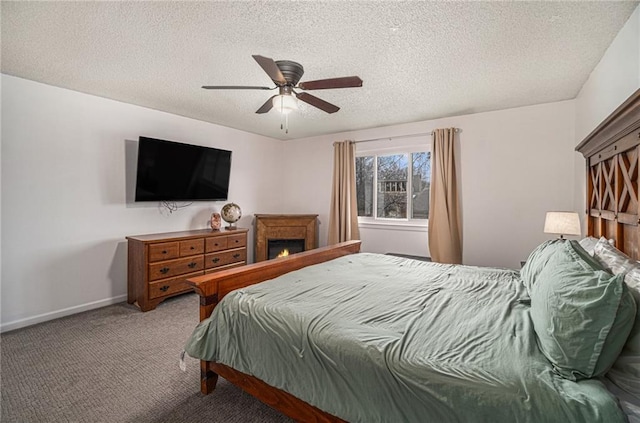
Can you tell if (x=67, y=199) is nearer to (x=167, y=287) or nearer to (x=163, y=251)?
(x=163, y=251)

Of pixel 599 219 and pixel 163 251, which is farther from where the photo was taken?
pixel 163 251

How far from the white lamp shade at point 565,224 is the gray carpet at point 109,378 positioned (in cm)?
297

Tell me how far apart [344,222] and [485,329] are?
3680 millimetres

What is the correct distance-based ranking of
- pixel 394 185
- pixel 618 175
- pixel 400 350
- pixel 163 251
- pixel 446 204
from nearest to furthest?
pixel 400 350
pixel 618 175
pixel 163 251
pixel 446 204
pixel 394 185

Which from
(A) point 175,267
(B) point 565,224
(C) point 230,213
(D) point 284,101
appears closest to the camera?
(D) point 284,101

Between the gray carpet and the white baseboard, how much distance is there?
0.31ft

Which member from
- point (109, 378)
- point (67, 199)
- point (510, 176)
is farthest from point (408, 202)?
point (67, 199)

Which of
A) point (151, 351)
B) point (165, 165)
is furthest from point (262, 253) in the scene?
point (151, 351)

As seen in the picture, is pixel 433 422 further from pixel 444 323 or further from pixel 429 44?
pixel 429 44

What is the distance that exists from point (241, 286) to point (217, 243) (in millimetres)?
2139

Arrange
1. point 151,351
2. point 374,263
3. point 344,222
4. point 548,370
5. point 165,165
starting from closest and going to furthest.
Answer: point 548,370 < point 151,351 < point 374,263 < point 165,165 < point 344,222

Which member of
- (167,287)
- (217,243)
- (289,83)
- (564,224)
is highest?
(289,83)

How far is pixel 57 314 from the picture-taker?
3205 millimetres

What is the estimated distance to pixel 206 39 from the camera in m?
2.23
